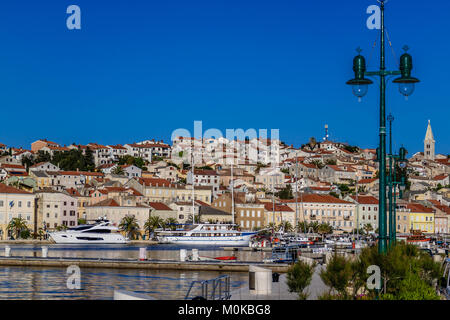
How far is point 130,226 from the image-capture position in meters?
101

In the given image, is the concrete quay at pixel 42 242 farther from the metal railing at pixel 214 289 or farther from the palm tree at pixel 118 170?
the metal railing at pixel 214 289

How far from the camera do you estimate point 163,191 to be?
123438mm

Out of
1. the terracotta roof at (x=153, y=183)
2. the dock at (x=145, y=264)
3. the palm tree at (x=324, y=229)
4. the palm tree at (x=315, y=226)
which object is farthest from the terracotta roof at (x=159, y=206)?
the dock at (x=145, y=264)

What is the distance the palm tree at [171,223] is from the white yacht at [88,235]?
1253 centimetres

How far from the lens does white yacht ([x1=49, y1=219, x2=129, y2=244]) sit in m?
89.1

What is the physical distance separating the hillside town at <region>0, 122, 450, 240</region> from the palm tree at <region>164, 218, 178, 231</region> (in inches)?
8.9

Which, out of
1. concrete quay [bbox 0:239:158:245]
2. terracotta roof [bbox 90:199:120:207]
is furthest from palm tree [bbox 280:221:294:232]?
terracotta roof [bbox 90:199:120:207]

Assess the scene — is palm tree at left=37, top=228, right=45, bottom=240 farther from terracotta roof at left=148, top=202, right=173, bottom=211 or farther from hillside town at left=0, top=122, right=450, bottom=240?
terracotta roof at left=148, top=202, right=173, bottom=211

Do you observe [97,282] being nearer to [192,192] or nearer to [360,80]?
[360,80]

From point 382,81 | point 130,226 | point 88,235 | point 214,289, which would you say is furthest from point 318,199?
point 382,81

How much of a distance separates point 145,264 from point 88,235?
45.6m

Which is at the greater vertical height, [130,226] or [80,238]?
[130,226]
